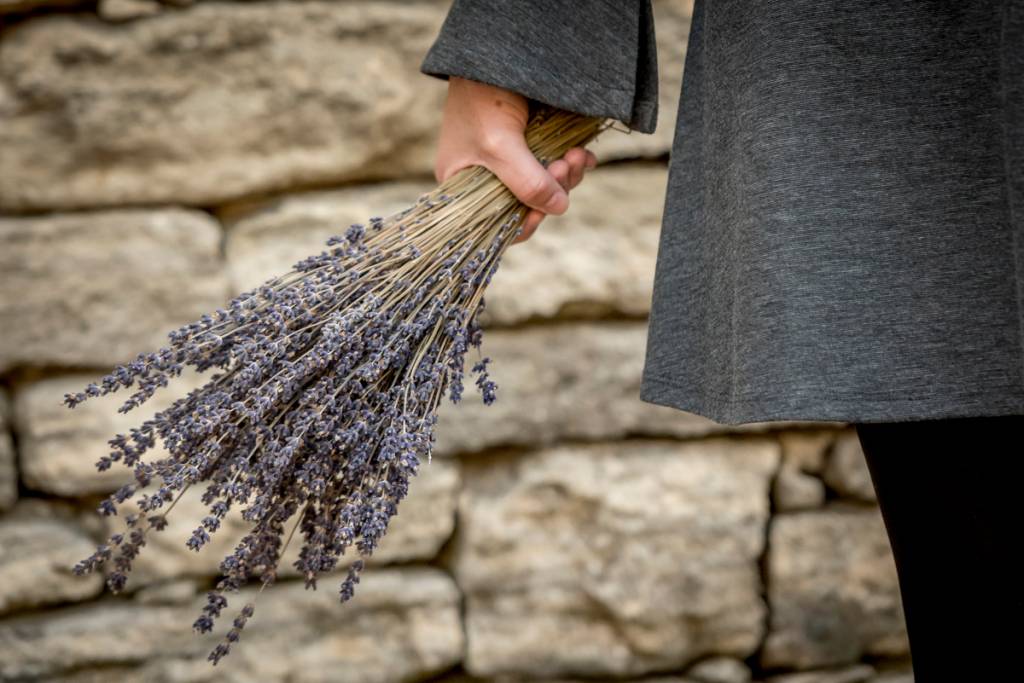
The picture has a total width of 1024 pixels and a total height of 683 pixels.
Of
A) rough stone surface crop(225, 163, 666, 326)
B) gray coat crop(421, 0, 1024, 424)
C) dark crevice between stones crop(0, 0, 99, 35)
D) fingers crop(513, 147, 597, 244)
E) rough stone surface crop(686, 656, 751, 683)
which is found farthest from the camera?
rough stone surface crop(686, 656, 751, 683)

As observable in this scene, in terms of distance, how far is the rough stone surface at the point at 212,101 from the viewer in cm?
150

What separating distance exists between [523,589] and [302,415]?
932mm

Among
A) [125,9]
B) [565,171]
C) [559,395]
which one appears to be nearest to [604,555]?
[559,395]

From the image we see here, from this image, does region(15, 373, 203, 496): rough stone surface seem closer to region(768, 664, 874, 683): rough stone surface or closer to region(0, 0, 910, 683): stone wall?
region(0, 0, 910, 683): stone wall

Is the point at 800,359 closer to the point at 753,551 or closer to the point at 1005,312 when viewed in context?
the point at 1005,312

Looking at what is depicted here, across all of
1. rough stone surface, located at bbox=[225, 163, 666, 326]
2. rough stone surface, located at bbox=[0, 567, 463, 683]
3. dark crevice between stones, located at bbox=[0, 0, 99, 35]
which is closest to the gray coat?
rough stone surface, located at bbox=[225, 163, 666, 326]

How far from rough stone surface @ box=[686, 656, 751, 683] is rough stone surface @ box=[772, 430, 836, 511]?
1.03ft

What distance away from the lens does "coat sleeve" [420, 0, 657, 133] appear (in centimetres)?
89

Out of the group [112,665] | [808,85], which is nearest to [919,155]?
[808,85]

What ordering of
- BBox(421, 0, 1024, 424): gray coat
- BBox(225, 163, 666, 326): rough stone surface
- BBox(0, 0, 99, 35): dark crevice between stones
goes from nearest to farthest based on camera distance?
BBox(421, 0, 1024, 424): gray coat, BBox(0, 0, 99, 35): dark crevice between stones, BBox(225, 163, 666, 326): rough stone surface

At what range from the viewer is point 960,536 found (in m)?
0.78

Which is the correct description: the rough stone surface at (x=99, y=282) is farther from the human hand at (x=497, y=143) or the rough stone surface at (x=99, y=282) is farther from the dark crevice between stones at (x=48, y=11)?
the human hand at (x=497, y=143)

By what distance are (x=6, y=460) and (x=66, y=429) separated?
0.12 m

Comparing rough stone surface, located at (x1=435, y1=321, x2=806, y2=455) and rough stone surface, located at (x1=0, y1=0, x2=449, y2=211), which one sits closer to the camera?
rough stone surface, located at (x1=0, y1=0, x2=449, y2=211)
